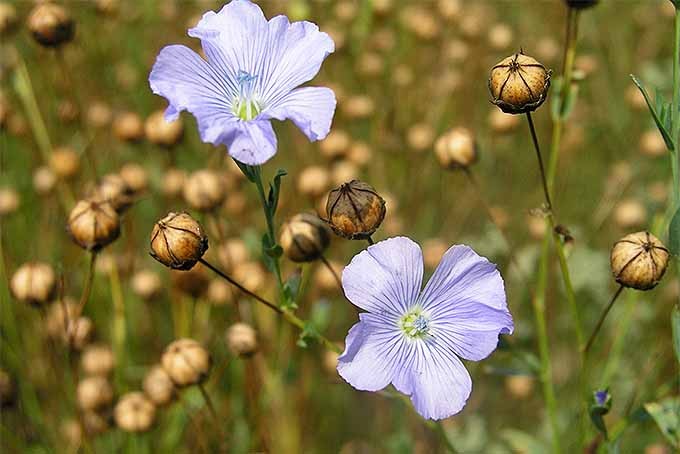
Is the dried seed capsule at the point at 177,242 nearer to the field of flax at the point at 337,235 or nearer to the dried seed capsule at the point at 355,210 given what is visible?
the field of flax at the point at 337,235

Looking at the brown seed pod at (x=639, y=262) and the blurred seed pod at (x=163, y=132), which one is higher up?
the blurred seed pod at (x=163, y=132)

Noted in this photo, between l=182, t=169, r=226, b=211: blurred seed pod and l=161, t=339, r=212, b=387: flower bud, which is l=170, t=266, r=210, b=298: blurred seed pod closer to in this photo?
l=182, t=169, r=226, b=211: blurred seed pod

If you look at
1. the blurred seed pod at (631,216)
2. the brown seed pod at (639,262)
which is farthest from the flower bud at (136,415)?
the blurred seed pod at (631,216)

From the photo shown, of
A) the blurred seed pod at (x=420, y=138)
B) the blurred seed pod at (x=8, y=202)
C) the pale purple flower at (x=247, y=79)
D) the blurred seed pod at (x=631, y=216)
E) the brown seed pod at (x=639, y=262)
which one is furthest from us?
the blurred seed pod at (x=420, y=138)

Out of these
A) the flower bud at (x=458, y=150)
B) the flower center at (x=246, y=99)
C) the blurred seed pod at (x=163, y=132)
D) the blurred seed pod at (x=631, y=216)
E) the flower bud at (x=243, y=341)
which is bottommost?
the flower bud at (x=243, y=341)

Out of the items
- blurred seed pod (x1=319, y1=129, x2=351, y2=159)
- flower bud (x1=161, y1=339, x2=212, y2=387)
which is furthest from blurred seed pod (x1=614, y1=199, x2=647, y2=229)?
flower bud (x1=161, y1=339, x2=212, y2=387)

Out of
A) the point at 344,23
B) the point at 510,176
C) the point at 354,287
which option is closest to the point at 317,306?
the point at 354,287
